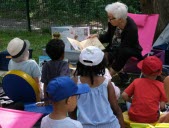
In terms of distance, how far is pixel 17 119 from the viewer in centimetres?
328

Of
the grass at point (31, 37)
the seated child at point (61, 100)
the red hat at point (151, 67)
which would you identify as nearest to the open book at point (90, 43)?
the red hat at point (151, 67)

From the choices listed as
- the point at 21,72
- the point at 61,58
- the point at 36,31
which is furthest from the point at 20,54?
the point at 36,31

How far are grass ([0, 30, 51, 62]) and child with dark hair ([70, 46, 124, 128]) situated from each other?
15.5ft

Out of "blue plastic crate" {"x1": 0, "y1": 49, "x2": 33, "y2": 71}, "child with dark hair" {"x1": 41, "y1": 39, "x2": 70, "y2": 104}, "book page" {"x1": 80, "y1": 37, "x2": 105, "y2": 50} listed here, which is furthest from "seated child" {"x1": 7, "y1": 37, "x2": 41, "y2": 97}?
"blue plastic crate" {"x1": 0, "y1": 49, "x2": 33, "y2": 71}

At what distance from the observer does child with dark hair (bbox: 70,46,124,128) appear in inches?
132

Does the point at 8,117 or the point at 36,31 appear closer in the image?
the point at 8,117

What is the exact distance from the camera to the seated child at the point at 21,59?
14.2 ft

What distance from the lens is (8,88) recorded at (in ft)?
14.4

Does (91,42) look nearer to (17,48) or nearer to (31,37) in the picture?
(17,48)

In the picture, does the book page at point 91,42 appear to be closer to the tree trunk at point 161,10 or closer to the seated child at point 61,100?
the tree trunk at point 161,10

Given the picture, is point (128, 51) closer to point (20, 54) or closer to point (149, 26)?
point (149, 26)

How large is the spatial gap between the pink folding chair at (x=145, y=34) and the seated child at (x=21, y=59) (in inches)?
67.9

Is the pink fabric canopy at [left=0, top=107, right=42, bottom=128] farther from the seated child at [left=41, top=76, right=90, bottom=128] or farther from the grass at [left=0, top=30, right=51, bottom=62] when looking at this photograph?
the grass at [left=0, top=30, right=51, bottom=62]

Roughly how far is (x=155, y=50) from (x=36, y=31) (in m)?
5.40
